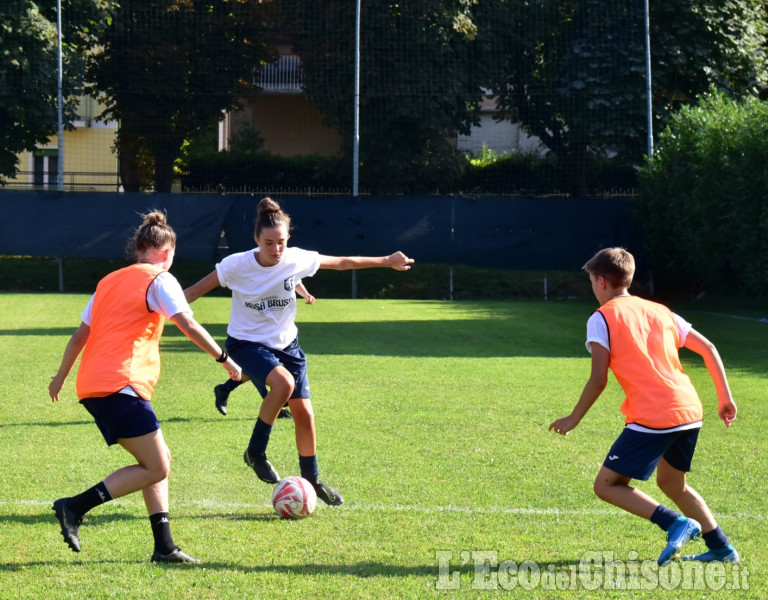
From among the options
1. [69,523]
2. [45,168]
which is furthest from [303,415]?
[45,168]

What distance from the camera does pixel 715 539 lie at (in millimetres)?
4887

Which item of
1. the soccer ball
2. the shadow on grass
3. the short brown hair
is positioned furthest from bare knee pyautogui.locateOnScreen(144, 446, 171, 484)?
the short brown hair

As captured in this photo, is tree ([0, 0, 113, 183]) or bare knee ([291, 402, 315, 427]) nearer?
bare knee ([291, 402, 315, 427])

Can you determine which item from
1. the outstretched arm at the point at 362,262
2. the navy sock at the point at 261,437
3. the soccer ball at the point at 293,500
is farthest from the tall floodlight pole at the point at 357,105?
the soccer ball at the point at 293,500

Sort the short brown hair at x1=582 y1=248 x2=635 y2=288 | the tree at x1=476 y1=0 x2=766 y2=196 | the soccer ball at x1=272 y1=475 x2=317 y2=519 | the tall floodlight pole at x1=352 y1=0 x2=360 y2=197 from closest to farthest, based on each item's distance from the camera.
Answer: the short brown hair at x1=582 y1=248 x2=635 y2=288
the soccer ball at x1=272 y1=475 x2=317 y2=519
the tall floodlight pole at x1=352 y1=0 x2=360 y2=197
the tree at x1=476 y1=0 x2=766 y2=196

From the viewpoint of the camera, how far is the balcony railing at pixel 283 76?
2655 cm

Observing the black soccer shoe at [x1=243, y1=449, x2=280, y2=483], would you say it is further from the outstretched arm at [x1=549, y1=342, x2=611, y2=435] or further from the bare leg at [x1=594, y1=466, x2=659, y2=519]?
the bare leg at [x1=594, y1=466, x2=659, y2=519]

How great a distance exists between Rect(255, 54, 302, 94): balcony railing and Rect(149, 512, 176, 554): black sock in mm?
22480

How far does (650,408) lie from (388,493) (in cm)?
201

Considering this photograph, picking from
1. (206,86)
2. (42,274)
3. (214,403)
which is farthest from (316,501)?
(206,86)

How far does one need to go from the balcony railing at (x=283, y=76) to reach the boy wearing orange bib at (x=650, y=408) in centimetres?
2247

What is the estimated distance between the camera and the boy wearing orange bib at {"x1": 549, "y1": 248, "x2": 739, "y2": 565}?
472cm

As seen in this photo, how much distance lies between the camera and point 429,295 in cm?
2450

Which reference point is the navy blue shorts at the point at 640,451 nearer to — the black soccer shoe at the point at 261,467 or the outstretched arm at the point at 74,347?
the black soccer shoe at the point at 261,467
